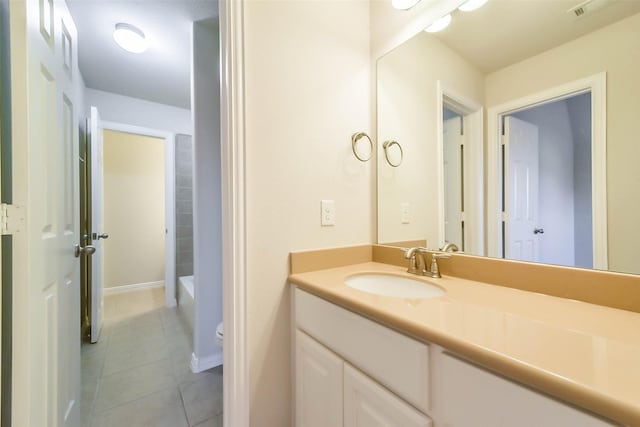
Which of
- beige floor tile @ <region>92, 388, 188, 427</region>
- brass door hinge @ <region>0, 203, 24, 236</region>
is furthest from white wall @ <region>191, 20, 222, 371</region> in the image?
brass door hinge @ <region>0, 203, 24, 236</region>

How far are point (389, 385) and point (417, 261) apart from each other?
22.1 inches

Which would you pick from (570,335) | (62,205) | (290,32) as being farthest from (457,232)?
(62,205)

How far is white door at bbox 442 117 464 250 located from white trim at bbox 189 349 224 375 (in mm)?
1722

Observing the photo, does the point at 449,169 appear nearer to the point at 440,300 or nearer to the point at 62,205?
the point at 440,300

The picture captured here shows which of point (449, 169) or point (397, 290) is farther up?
point (449, 169)

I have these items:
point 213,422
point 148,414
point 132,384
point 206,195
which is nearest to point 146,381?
point 132,384

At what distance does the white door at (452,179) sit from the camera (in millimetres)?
1122

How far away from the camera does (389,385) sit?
0.64 m

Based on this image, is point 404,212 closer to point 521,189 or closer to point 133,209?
point 521,189

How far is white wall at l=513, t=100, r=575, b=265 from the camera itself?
2.63 ft

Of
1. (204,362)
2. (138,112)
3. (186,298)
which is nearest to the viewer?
(204,362)

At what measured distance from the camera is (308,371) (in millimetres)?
924

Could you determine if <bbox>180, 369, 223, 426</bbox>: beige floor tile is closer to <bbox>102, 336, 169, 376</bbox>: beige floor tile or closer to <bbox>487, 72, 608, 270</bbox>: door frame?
<bbox>102, 336, 169, 376</bbox>: beige floor tile

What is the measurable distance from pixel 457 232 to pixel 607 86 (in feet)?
2.08
